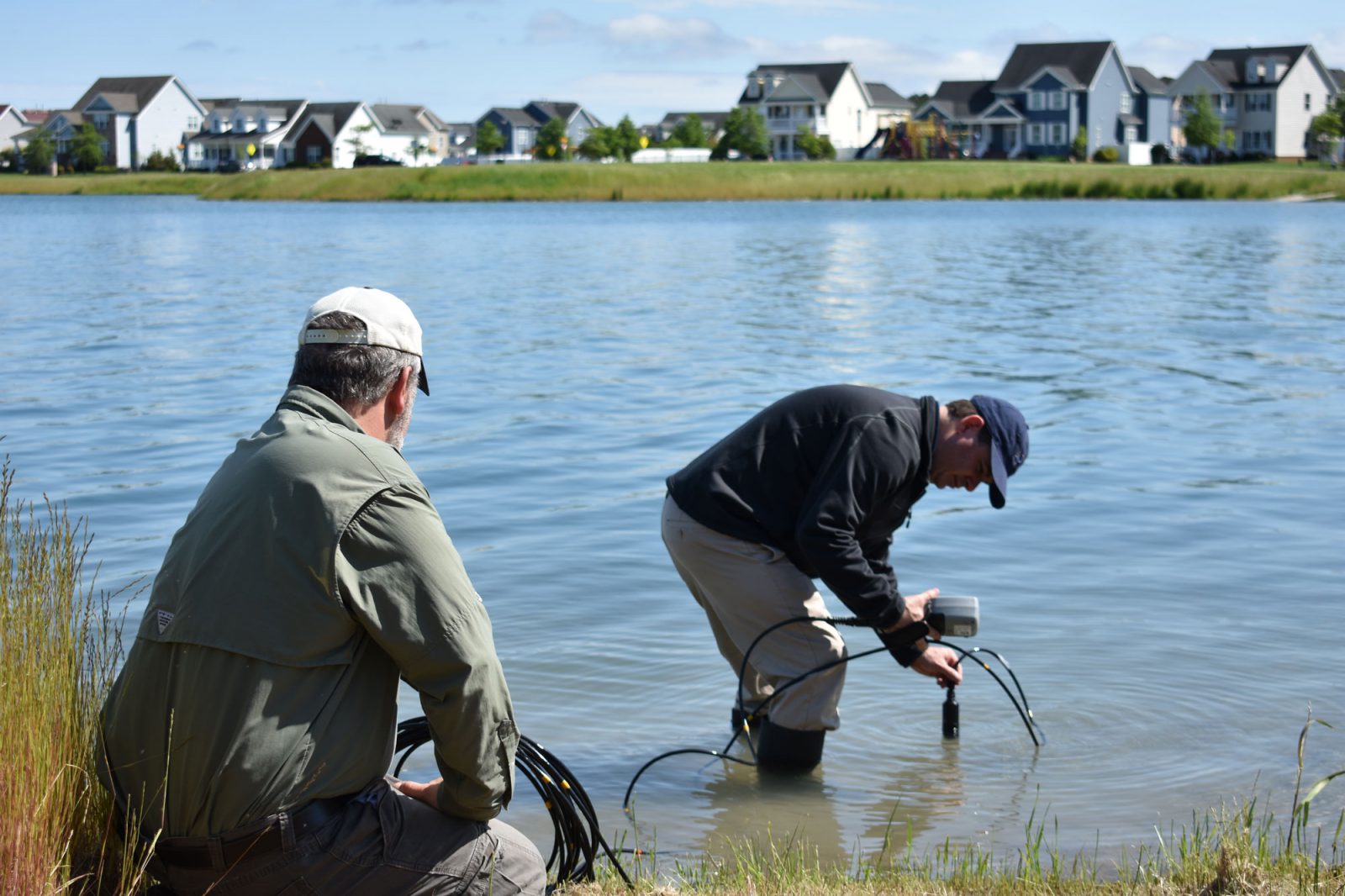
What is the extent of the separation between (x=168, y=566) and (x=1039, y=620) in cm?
676

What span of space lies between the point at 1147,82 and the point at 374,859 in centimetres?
12737

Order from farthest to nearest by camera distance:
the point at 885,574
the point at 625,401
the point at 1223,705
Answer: the point at 625,401 < the point at 1223,705 < the point at 885,574

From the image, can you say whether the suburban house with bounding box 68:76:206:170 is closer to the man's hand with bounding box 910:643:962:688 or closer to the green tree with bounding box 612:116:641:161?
the green tree with bounding box 612:116:641:161

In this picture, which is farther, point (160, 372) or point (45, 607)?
point (160, 372)

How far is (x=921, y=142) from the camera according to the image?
11750 cm

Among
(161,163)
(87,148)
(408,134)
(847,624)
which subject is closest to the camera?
(847,624)

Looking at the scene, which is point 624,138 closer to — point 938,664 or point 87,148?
point 87,148

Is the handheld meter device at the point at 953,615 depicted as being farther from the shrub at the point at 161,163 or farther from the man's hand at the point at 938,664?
the shrub at the point at 161,163

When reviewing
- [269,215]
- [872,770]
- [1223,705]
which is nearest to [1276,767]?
[1223,705]

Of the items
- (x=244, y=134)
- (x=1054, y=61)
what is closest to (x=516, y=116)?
(x=244, y=134)

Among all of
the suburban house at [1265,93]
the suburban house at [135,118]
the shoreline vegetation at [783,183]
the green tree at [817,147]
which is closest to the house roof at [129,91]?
the suburban house at [135,118]

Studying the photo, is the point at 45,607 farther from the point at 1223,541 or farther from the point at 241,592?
the point at 1223,541

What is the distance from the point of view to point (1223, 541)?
36.2ft

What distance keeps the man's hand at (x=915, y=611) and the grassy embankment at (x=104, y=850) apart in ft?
2.85
